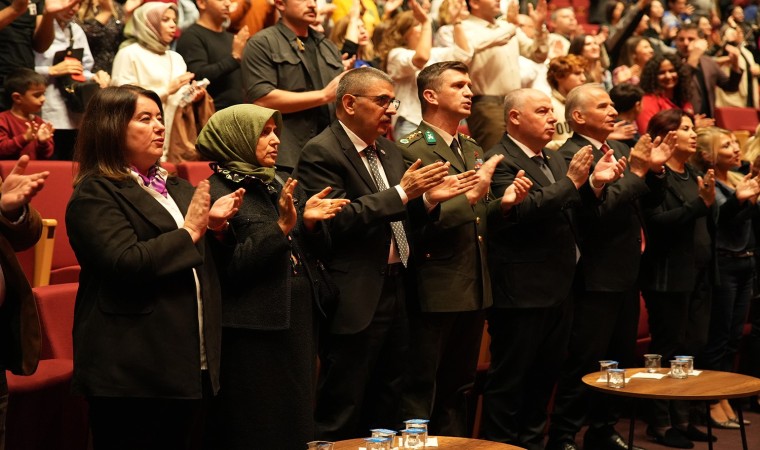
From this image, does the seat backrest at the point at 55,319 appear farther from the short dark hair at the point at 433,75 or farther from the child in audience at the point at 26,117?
the short dark hair at the point at 433,75

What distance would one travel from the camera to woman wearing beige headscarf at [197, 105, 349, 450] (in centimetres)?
301

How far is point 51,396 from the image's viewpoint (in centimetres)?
336

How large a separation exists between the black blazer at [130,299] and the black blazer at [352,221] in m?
0.74

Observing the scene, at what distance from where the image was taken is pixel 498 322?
4172 mm

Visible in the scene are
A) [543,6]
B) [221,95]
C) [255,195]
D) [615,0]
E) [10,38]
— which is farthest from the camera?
[615,0]

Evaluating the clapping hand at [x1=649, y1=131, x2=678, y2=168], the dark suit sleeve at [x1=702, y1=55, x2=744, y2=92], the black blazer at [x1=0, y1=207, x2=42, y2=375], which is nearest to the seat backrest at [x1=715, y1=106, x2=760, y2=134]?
the dark suit sleeve at [x1=702, y1=55, x2=744, y2=92]

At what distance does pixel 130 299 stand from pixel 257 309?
468 millimetres

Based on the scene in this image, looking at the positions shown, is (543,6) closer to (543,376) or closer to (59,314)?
(543,376)

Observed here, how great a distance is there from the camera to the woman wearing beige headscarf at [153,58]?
518 centimetres

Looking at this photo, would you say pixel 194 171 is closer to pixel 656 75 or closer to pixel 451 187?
pixel 451 187

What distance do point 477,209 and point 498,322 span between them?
0.51 metres

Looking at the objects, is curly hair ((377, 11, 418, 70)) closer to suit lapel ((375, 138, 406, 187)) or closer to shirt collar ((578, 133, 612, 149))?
shirt collar ((578, 133, 612, 149))

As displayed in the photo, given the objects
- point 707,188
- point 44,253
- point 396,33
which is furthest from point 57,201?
point 707,188

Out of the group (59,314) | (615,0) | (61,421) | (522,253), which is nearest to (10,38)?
(59,314)
